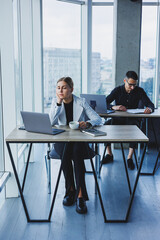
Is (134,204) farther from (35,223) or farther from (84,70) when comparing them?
(84,70)

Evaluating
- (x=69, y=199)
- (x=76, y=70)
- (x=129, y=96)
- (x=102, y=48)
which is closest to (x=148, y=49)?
(x=102, y=48)

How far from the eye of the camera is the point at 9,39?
284 centimetres

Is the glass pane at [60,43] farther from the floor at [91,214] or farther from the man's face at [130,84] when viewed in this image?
the floor at [91,214]

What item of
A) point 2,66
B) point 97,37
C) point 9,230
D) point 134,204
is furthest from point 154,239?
point 97,37

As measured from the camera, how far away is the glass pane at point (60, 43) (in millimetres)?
5270

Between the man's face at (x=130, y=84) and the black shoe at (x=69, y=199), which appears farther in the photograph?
the man's face at (x=130, y=84)

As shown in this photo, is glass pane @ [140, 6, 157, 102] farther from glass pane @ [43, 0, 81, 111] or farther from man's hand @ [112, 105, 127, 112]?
man's hand @ [112, 105, 127, 112]

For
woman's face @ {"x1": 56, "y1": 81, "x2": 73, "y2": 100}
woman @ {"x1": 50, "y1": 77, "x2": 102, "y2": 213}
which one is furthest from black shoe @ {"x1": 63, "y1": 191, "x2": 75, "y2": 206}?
woman's face @ {"x1": 56, "y1": 81, "x2": 73, "y2": 100}

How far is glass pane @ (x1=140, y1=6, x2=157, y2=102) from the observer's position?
539 cm

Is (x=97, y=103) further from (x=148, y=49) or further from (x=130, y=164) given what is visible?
(x=148, y=49)

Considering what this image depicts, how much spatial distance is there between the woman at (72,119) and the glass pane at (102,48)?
2.70m

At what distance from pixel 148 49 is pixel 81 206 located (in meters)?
3.79

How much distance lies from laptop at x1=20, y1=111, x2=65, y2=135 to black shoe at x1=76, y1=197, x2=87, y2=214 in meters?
0.73

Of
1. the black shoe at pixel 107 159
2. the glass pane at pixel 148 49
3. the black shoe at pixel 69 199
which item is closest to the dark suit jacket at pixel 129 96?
the black shoe at pixel 107 159
